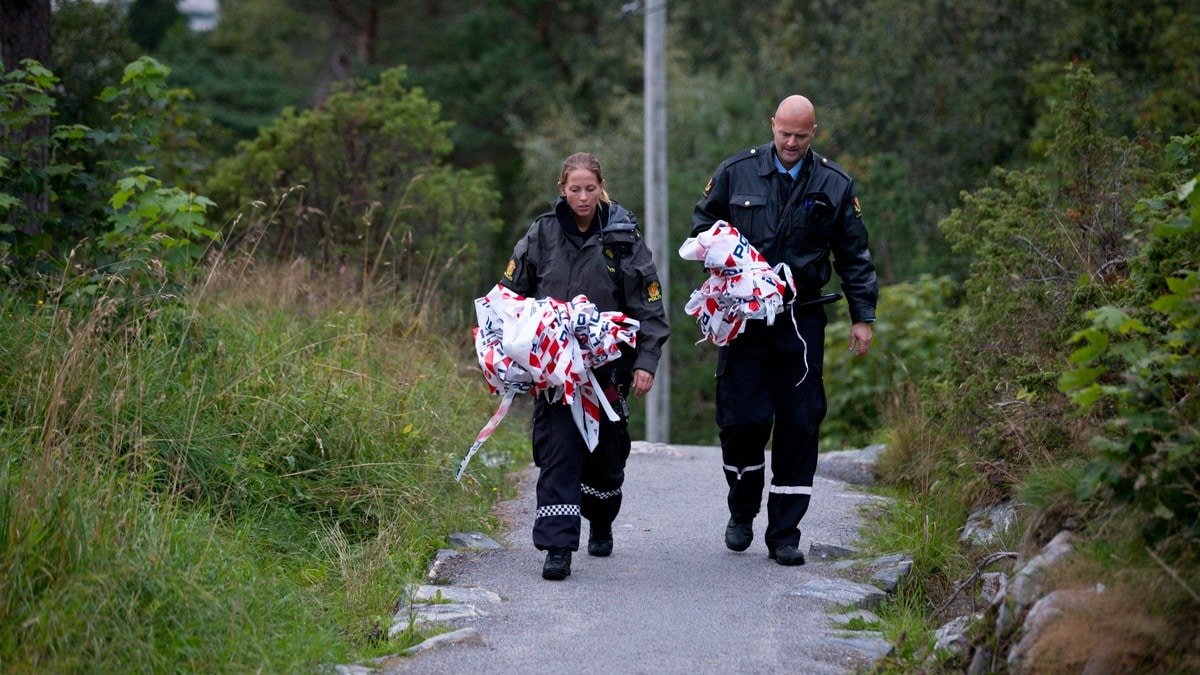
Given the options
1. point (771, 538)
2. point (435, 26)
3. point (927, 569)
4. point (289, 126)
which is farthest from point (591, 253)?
point (435, 26)

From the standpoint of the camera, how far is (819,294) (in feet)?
20.3

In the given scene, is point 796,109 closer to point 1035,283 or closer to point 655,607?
point 1035,283

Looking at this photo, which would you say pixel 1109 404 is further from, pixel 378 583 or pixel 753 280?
pixel 378 583

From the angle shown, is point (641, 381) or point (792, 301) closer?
point (641, 381)

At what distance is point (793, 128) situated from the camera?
5.93 m

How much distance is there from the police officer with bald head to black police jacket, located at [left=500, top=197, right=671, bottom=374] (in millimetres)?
418

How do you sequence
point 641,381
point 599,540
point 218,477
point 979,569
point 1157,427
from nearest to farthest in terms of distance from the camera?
point 1157,427 → point 979,569 → point 641,381 → point 218,477 → point 599,540

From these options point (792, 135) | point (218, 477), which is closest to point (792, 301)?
point (792, 135)

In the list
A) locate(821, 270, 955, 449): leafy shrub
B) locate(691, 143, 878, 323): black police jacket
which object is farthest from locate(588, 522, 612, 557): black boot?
locate(821, 270, 955, 449): leafy shrub

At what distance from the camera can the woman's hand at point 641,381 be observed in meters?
5.74

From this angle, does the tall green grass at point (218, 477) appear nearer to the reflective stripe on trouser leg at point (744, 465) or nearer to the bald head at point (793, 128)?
the reflective stripe on trouser leg at point (744, 465)

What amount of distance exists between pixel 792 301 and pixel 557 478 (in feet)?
4.33

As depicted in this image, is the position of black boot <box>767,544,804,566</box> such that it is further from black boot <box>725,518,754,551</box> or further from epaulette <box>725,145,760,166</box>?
epaulette <box>725,145,760,166</box>

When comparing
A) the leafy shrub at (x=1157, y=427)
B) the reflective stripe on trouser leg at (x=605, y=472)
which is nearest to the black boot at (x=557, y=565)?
the reflective stripe on trouser leg at (x=605, y=472)
